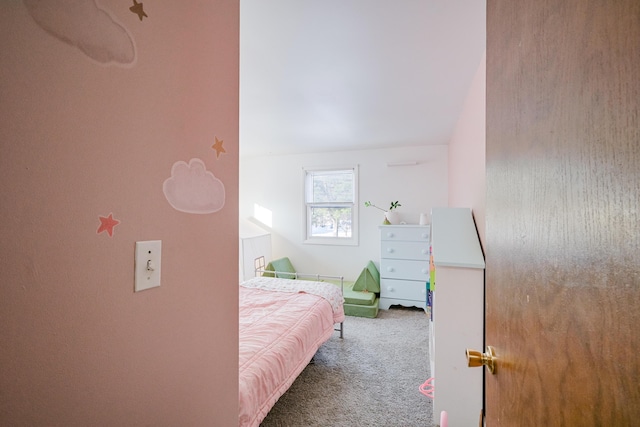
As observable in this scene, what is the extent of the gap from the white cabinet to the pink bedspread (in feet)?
3.10

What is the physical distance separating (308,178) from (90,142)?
4.27m

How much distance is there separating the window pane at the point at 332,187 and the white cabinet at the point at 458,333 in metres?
2.92

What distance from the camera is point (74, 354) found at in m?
0.54

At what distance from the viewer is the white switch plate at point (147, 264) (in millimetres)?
658

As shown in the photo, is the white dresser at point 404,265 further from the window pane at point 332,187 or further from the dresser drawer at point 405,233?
the window pane at point 332,187

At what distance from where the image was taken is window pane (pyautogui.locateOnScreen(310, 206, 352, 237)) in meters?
4.64

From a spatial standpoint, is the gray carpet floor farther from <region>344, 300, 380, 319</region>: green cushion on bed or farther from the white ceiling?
the white ceiling

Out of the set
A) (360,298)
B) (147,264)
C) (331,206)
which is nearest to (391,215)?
(331,206)

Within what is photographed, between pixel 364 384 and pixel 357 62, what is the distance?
2.44 metres

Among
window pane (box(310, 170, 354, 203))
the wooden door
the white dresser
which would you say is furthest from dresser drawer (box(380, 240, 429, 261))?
the wooden door

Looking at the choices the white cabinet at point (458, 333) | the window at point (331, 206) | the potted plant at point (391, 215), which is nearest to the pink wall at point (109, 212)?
the white cabinet at point (458, 333)

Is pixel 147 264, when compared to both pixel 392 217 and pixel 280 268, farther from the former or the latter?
pixel 392 217

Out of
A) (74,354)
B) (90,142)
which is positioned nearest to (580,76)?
(90,142)

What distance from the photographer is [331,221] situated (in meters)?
4.73
